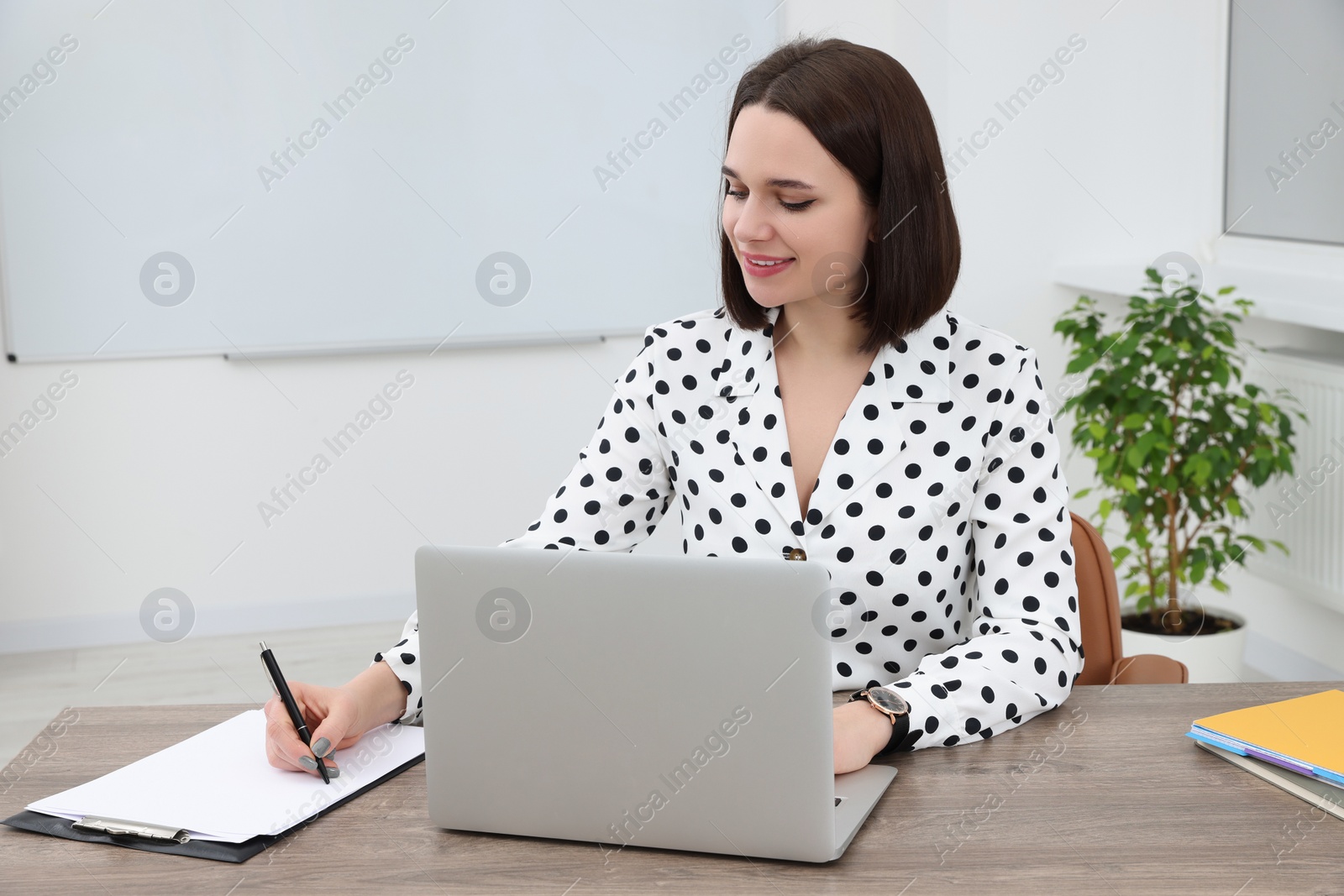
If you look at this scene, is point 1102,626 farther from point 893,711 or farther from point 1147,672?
point 893,711

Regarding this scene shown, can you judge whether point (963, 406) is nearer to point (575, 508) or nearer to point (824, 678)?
point (575, 508)

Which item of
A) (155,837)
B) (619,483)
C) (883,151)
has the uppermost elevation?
(883,151)

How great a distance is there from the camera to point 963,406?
1.44 meters

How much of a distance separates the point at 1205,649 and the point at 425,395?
2339 mm

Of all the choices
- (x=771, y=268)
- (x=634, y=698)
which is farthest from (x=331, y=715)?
(x=771, y=268)

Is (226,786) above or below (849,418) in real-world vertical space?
below

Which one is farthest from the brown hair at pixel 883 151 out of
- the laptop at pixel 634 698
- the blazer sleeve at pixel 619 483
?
the laptop at pixel 634 698

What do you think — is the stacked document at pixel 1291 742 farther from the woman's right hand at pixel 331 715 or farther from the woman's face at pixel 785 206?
the woman's right hand at pixel 331 715

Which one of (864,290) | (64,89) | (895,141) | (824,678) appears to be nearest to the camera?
(824,678)

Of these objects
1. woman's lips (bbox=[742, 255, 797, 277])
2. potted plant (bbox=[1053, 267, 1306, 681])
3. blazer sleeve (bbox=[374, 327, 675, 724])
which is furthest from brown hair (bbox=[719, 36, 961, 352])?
potted plant (bbox=[1053, 267, 1306, 681])

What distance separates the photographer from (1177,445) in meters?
2.87

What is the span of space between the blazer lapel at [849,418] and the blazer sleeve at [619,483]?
11cm

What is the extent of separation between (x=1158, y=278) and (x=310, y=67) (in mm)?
2448

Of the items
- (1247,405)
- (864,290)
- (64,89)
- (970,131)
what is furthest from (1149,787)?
(64,89)
